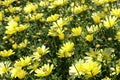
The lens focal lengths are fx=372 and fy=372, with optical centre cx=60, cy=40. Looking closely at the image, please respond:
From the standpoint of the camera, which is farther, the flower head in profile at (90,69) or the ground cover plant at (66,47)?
the ground cover plant at (66,47)

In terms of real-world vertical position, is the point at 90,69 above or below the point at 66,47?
below

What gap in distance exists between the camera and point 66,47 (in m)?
3.25

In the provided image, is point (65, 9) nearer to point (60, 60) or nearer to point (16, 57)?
point (16, 57)

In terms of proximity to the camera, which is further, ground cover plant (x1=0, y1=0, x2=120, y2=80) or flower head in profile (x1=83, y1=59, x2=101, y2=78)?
ground cover plant (x1=0, y1=0, x2=120, y2=80)

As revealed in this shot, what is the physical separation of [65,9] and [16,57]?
3.25ft

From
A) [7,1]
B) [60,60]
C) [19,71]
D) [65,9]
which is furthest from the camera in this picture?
[7,1]

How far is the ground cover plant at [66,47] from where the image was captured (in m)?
2.87

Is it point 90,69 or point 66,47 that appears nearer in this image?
point 90,69

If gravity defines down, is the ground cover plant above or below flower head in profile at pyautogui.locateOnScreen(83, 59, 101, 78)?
above

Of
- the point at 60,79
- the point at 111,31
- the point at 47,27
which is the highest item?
the point at 47,27

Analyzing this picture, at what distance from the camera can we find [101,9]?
4.35 m

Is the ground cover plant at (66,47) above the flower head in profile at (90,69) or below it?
above

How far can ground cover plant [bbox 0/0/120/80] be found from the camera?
2867mm

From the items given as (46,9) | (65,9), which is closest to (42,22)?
(65,9)
